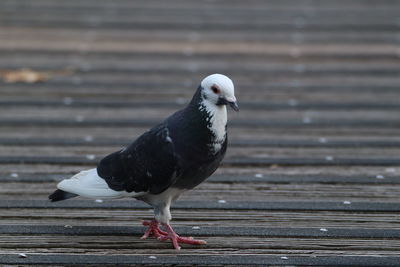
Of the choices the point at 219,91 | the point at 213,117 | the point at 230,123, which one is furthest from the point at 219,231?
the point at 230,123

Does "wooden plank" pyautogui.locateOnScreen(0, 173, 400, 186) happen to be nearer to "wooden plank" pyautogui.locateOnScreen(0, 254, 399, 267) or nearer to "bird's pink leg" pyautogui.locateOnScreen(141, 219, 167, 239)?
"bird's pink leg" pyautogui.locateOnScreen(141, 219, 167, 239)

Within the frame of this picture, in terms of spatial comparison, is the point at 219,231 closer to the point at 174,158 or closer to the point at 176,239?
the point at 176,239

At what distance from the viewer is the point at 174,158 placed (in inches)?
157

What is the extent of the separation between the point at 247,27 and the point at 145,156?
15.6ft

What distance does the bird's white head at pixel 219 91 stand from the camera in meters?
3.92

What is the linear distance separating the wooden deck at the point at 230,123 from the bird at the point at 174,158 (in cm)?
22

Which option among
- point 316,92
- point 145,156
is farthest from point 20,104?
point 145,156

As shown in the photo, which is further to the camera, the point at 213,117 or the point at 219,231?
the point at 219,231

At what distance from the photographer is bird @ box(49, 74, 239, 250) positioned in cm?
399

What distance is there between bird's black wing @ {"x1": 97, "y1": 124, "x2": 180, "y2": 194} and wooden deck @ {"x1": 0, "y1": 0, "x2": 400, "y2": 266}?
286 millimetres

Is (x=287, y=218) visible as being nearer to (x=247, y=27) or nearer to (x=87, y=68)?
(x=87, y=68)

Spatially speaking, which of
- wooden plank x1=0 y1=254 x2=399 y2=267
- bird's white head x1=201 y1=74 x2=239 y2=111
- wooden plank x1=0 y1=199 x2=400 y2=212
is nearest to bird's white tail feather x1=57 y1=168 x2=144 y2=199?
wooden plank x1=0 y1=254 x2=399 y2=267

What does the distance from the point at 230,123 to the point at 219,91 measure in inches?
92.1

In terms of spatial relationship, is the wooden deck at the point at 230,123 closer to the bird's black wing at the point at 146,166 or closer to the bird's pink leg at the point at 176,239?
the bird's pink leg at the point at 176,239
